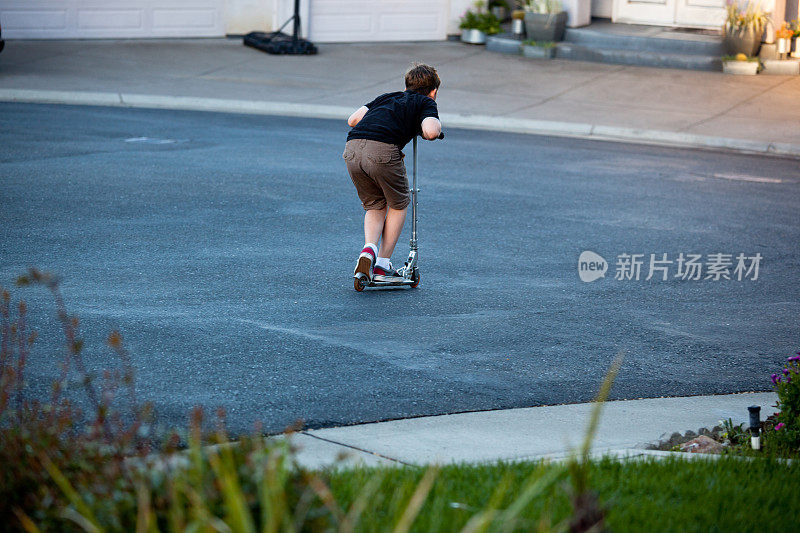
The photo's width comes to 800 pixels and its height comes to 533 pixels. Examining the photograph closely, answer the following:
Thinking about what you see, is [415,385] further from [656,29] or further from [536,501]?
[656,29]

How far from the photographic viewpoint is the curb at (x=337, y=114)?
1609cm

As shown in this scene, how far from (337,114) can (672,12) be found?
9.34m

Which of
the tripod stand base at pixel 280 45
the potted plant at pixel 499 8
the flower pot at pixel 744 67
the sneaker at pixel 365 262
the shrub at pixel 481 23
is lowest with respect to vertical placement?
the sneaker at pixel 365 262

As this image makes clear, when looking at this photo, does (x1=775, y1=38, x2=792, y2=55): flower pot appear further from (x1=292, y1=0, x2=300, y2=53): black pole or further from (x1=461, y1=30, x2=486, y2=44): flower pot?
(x1=292, y1=0, x2=300, y2=53): black pole

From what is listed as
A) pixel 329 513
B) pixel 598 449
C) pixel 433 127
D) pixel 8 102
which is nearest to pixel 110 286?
pixel 433 127

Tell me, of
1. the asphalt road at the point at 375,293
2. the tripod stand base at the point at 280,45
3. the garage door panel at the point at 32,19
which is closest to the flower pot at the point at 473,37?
the tripod stand base at the point at 280,45

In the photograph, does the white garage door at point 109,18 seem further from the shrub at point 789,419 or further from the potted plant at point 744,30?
the shrub at point 789,419


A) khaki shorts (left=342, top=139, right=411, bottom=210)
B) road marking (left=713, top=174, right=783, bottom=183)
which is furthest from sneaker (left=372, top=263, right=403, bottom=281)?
road marking (left=713, top=174, right=783, bottom=183)

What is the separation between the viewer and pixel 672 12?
895 inches

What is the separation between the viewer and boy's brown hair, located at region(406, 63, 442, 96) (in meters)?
7.98

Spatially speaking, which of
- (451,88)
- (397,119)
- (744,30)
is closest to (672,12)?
(744,30)

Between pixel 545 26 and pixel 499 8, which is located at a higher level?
pixel 499 8

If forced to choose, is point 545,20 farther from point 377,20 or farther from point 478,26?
point 377,20

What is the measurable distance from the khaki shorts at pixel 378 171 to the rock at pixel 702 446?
326cm
